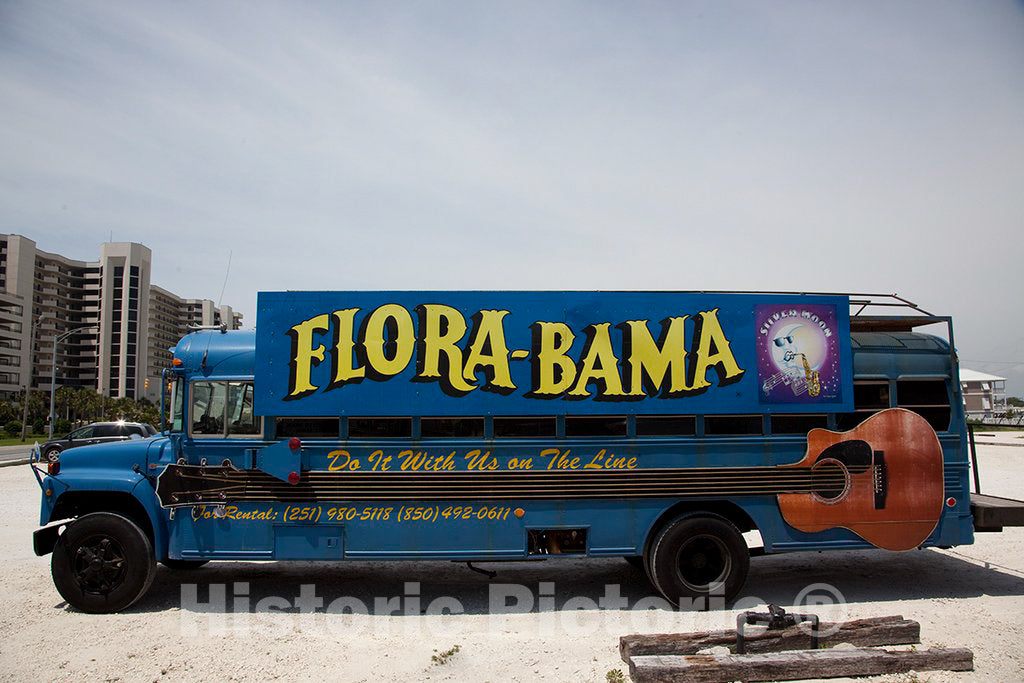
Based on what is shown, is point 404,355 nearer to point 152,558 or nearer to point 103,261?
point 152,558

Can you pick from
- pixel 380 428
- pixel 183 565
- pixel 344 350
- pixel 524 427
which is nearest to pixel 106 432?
pixel 183 565

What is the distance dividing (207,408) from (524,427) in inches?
143

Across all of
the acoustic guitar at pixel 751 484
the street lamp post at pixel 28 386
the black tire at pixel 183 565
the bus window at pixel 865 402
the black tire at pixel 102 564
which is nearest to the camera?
the black tire at pixel 102 564

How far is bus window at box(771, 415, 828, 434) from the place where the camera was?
7539 millimetres

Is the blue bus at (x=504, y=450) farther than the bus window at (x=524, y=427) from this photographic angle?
No

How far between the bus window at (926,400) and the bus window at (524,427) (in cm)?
424

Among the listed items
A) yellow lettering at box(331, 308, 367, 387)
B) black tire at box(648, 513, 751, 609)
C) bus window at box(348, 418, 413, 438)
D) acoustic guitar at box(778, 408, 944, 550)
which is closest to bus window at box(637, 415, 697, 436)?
black tire at box(648, 513, 751, 609)

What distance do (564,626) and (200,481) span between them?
4.31 m

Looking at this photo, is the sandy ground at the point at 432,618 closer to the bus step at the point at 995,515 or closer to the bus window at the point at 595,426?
the bus step at the point at 995,515

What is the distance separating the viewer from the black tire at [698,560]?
23.6 ft

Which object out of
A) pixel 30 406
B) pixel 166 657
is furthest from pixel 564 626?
pixel 30 406

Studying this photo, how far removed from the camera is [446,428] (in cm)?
725

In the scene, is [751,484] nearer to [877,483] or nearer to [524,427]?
[877,483]

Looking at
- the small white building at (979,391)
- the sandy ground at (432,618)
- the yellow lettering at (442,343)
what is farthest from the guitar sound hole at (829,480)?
the small white building at (979,391)
